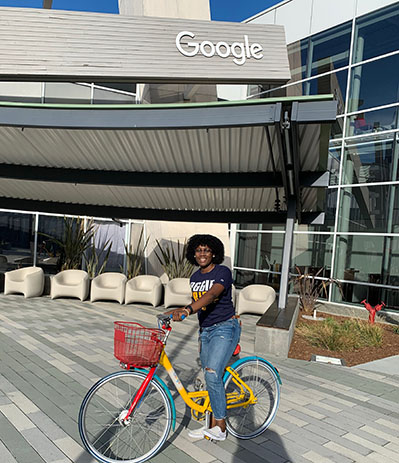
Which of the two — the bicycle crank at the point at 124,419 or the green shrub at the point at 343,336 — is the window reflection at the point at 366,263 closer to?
the green shrub at the point at 343,336

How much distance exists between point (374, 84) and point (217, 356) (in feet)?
37.8

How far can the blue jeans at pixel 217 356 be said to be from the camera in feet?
10.2

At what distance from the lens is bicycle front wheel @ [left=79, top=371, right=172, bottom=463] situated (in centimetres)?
287

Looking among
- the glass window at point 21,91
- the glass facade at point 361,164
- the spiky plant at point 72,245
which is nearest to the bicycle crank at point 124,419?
the spiky plant at point 72,245

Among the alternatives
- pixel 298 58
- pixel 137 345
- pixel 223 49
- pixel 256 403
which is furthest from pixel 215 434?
pixel 298 58

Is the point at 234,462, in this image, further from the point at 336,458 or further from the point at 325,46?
the point at 325,46

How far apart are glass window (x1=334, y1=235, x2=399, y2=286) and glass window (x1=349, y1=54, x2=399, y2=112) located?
3.99 m

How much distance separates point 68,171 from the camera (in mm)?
7461

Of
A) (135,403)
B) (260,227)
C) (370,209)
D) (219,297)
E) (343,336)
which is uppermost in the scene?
(370,209)

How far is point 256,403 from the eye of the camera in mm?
3635

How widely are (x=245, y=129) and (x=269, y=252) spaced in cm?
962

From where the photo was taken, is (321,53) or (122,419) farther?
(321,53)

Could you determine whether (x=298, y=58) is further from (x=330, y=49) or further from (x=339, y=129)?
(x=339, y=129)

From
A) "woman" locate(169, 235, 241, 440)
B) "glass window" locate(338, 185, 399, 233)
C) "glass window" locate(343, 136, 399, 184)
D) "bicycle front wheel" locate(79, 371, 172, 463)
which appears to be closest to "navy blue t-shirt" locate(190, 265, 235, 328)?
"woman" locate(169, 235, 241, 440)
